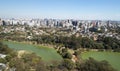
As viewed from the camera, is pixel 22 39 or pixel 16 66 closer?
pixel 16 66

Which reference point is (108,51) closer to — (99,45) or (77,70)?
(99,45)

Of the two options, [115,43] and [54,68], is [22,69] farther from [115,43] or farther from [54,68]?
[115,43]

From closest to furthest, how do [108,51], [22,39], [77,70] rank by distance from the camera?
[77,70], [108,51], [22,39]

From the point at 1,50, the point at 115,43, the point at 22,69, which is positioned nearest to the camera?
the point at 22,69

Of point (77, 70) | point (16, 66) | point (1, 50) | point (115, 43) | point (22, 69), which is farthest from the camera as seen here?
point (115, 43)

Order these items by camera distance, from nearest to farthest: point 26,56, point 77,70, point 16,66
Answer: point 16,66 < point 77,70 < point 26,56

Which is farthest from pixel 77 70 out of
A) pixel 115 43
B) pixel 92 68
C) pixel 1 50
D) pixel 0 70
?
pixel 115 43

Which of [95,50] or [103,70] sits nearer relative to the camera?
[103,70]

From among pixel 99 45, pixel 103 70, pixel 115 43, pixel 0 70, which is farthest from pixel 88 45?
pixel 0 70

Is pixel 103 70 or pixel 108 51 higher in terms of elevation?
pixel 103 70
